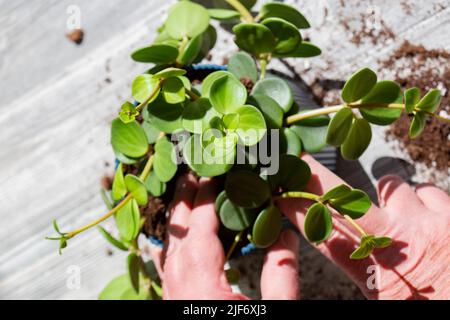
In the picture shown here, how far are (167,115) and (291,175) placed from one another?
0.64 ft

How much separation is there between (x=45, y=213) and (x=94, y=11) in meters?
0.44

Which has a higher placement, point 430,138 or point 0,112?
point 430,138

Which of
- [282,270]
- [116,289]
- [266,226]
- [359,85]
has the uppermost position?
[359,85]

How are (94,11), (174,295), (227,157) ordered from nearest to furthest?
(227,157)
(174,295)
(94,11)

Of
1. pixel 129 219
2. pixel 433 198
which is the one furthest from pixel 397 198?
pixel 129 219

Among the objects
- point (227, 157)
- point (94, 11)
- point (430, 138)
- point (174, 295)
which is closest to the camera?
point (227, 157)

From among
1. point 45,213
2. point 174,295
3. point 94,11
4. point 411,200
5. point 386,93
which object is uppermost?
point 386,93

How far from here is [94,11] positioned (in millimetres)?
1106

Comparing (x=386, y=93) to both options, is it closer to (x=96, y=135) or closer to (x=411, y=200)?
(x=411, y=200)

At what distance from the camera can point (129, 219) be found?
2.37 feet

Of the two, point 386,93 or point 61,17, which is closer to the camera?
point 386,93

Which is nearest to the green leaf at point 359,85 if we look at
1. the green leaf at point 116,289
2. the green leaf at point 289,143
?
the green leaf at point 289,143

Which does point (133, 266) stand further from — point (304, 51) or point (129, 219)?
point (304, 51)
